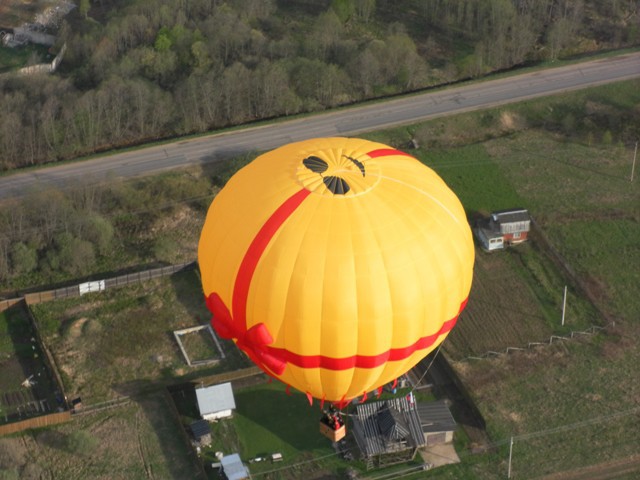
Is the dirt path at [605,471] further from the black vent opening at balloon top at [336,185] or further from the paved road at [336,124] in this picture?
the paved road at [336,124]

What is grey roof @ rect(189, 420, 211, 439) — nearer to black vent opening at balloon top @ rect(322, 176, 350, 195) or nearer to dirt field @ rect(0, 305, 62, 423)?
dirt field @ rect(0, 305, 62, 423)

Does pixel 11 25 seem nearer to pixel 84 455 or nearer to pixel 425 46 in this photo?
pixel 425 46

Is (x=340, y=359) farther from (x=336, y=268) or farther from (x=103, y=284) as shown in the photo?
(x=103, y=284)

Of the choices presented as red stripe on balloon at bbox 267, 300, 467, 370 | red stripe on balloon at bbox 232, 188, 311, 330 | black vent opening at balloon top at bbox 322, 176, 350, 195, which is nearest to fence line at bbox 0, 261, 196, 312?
red stripe on balloon at bbox 232, 188, 311, 330

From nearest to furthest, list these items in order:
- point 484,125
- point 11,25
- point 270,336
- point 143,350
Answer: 1. point 270,336
2. point 143,350
3. point 484,125
4. point 11,25

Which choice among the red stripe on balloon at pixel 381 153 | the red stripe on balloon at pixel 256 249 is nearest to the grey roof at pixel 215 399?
the red stripe on balloon at pixel 256 249

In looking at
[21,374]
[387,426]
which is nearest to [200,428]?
[387,426]

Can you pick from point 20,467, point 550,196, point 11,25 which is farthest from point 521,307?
point 11,25
